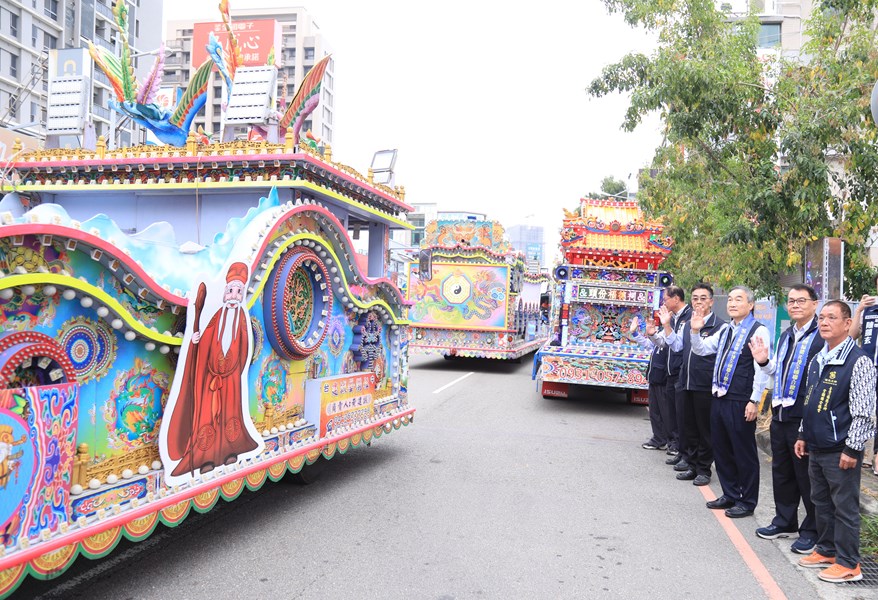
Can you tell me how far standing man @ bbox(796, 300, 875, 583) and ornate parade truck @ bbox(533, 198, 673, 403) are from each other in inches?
250

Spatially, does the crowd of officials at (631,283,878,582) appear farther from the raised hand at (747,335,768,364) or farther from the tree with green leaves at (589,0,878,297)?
the tree with green leaves at (589,0,878,297)

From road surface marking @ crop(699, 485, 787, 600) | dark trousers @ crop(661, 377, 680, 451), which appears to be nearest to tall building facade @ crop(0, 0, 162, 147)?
dark trousers @ crop(661, 377, 680, 451)

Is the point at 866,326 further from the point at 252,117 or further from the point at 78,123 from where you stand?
the point at 78,123

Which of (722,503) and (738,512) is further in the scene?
(722,503)

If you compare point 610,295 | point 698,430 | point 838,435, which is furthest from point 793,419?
point 610,295

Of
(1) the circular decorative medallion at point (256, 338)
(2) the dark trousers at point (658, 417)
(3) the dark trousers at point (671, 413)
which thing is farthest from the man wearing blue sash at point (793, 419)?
(1) the circular decorative medallion at point (256, 338)

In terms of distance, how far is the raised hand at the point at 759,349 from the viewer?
5.09 m

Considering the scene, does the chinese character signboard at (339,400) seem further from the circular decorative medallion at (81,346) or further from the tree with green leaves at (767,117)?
the tree with green leaves at (767,117)

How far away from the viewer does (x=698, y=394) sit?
6.29m

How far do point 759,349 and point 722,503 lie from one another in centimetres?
145

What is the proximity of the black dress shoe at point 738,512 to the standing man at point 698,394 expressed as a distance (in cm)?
97

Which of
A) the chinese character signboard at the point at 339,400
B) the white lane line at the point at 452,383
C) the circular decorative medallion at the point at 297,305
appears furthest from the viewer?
the white lane line at the point at 452,383

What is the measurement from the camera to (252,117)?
549cm

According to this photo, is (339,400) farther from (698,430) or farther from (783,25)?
(783,25)
